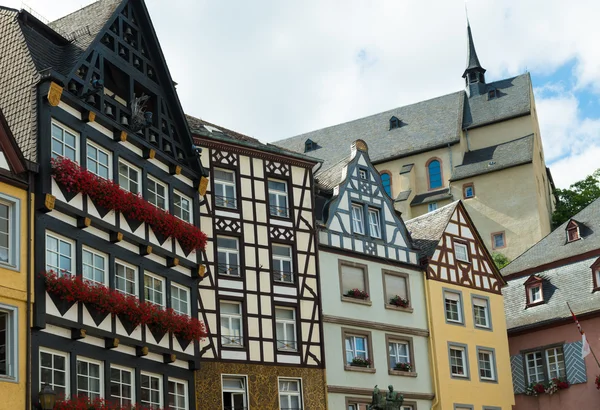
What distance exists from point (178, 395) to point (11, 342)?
24.3 ft

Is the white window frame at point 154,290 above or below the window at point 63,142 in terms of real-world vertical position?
below

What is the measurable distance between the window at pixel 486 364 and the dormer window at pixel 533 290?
16.4ft

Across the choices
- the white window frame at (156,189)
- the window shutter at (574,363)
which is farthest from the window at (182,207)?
the window shutter at (574,363)

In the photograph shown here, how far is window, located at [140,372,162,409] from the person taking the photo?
92.4 feet

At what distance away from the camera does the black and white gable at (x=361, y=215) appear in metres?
38.6

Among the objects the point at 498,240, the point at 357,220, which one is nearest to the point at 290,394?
the point at 357,220

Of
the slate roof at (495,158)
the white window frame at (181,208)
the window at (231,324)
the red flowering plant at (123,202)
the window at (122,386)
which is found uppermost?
the slate roof at (495,158)

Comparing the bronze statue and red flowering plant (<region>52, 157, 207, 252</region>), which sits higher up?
red flowering plant (<region>52, 157, 207, 252</region>)

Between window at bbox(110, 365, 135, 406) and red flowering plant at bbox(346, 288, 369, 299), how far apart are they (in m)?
11.5

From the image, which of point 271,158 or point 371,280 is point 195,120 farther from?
point 371,280

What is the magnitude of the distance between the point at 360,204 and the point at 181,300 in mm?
10565

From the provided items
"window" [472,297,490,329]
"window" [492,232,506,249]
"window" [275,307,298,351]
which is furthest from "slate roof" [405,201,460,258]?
"window" [492,232,506,249]

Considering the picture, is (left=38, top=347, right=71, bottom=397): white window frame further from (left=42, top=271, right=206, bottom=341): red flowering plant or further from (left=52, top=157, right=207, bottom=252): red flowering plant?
(left=52, top=157, right=207, bottom=252): red flowering plant

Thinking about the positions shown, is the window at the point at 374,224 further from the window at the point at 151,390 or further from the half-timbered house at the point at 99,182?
the window at the point at 151,390
